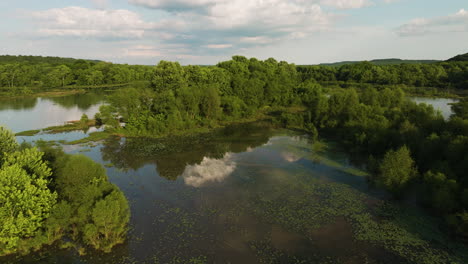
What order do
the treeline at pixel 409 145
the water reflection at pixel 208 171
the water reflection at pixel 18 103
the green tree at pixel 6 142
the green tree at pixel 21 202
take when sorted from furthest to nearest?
the water reflection at pixel 18 103 → the water reflection at pixel 208 171 → the treeline at pixel 409 145 → the green tree at pixel 6 142 → the green tree at pixel 21 202

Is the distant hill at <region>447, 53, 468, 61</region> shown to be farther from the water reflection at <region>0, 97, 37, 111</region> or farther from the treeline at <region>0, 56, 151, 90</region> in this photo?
the water reflection at <region>0, 97, 37, 111</region>

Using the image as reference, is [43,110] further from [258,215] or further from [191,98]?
[258,215]

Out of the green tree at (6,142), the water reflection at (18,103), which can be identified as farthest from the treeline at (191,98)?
the water reflection at (18,103)

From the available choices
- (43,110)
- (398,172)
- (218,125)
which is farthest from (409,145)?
(43,110)

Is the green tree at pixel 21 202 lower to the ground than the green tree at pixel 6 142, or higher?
lower

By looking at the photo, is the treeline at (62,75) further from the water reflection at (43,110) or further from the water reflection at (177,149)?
the water reflection at (177,149)

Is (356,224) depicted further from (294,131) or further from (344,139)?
(294,131)
